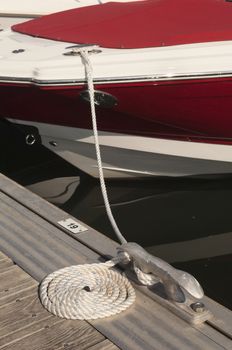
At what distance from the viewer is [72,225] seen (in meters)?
2.88

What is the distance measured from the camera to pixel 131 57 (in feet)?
12.0

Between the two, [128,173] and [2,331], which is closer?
[2,331]

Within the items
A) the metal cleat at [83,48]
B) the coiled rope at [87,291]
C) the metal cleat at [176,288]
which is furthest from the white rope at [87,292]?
the metal cleat at [83,48]

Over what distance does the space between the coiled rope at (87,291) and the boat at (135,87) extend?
151cm

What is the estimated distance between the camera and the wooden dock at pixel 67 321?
2025 millimetres

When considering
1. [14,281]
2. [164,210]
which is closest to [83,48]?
[164,210]

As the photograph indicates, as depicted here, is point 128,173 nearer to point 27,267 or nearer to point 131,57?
point 131,57

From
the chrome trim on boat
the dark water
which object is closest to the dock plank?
the dark water

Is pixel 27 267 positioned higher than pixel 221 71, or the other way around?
pixel 221 71

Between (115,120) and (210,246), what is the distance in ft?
3.48

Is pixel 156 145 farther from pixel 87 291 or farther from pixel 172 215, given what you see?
pixel 87 291

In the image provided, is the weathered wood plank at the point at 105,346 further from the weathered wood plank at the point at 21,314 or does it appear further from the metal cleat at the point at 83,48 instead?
the metal cleat at the point at 83,48

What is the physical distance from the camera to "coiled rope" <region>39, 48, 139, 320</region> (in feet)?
7.18

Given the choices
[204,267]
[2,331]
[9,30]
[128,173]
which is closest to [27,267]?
[2,331]
